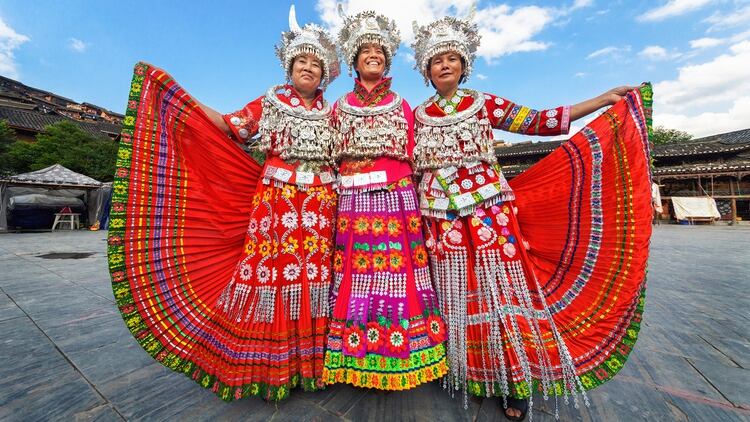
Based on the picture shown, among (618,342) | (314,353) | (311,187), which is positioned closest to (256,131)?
(311,187)

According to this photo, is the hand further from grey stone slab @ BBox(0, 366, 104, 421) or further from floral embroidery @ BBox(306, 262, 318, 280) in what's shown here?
grey stone slab @ BBox(0, 366, 104, 421)

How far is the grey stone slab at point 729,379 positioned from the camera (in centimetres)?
166

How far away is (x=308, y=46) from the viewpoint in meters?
1.96

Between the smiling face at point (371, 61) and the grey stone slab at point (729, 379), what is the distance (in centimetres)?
263

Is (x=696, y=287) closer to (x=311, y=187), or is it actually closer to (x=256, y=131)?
(x=311, y=187)

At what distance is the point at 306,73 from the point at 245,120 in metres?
0.48

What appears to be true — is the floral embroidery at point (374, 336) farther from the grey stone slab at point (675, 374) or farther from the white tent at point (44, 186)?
the white tent at point (44, 186)

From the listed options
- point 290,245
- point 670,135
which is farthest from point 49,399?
point 670,135

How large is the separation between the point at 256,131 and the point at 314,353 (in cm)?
138

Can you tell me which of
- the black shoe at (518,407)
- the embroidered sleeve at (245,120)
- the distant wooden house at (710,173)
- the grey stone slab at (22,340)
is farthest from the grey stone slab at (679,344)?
the distant wooden house at (710,173)

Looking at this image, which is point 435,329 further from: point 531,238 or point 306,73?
point 306,73

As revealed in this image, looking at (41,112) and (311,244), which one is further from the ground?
(41,112)

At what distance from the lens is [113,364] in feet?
6.64

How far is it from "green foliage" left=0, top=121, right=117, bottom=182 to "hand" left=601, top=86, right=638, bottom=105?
24.4m
